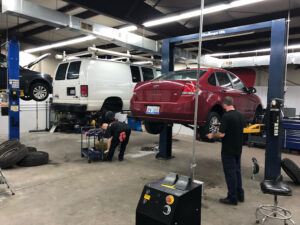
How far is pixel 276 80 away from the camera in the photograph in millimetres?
4473

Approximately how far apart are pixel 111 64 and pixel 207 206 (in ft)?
18.2

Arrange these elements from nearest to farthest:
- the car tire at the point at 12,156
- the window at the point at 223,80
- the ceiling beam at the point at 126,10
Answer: the window at the point at 223,80 < the car tire at the point at 12,156 < the ceiling beam at the point at 126,10

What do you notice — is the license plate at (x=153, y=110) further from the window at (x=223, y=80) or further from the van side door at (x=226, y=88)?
the window at (x=223, y=80)

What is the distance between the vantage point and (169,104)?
421 centimetres

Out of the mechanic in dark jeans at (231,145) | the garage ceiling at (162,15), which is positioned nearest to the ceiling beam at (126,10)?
the garage ceiling at (162,15)

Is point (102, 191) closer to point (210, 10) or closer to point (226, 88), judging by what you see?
point (226, 88)

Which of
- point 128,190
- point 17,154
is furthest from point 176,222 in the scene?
point 17,154

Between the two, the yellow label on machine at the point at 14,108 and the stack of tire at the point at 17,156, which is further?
the yellow label on machine at the point at 14,108

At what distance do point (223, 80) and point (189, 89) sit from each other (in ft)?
3.72

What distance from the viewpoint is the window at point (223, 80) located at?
15.5ft

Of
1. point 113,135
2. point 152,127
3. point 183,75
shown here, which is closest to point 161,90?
point 183,75

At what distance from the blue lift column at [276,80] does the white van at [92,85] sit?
188 inches

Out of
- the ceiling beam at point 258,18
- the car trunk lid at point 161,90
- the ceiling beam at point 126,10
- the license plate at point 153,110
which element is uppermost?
the ceiling beam at point 258,18

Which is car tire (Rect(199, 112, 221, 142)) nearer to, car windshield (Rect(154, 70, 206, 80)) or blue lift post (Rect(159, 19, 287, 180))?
car windshield (Rect(154, 70, 206, 80))
